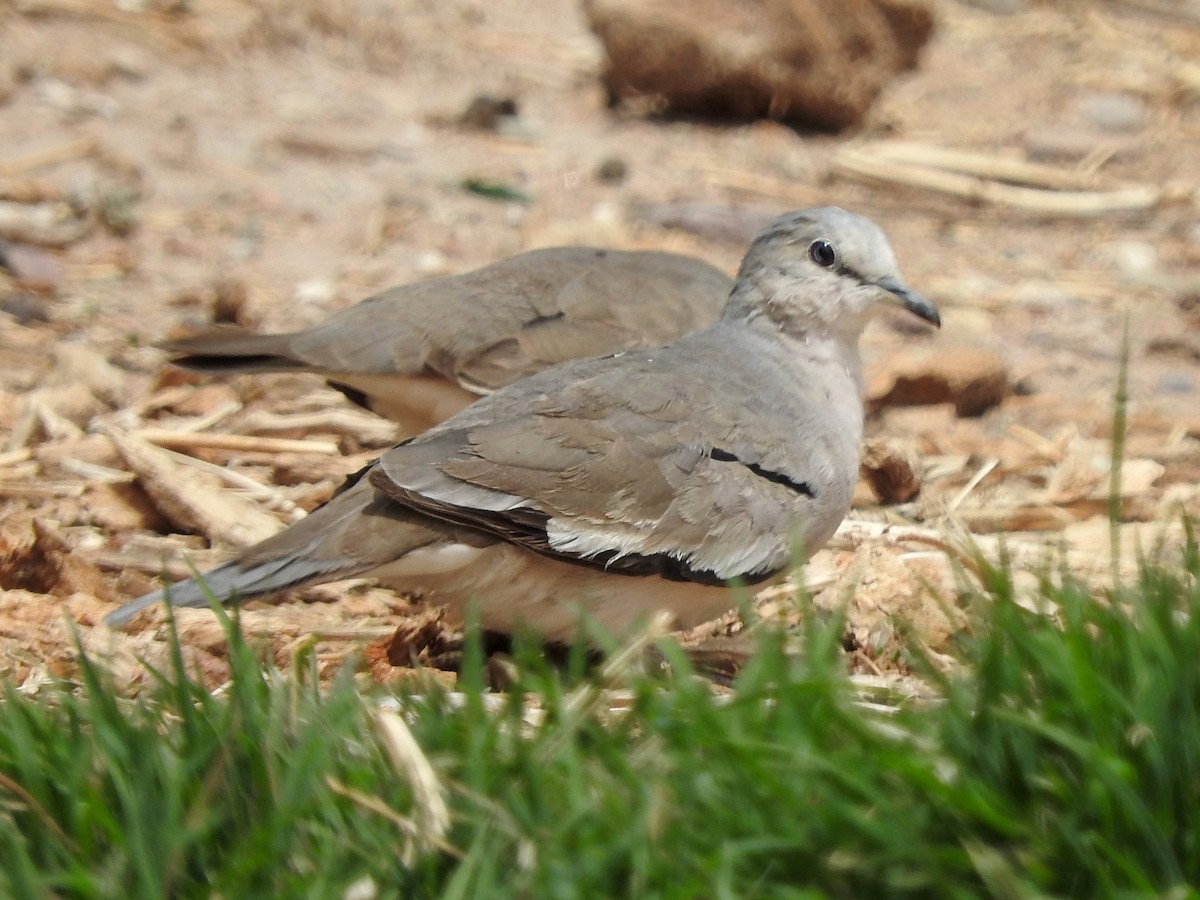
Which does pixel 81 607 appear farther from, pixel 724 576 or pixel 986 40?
pixel 986 40

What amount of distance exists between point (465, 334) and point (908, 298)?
144 centimetres

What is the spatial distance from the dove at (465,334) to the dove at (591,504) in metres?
0.96

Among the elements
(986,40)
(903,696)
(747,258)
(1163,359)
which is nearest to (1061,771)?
(903,696)

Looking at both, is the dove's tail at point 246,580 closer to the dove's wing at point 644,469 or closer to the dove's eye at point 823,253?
the dove's wing at point 644,469

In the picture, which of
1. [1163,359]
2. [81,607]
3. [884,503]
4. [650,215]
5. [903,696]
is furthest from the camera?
[650,215]

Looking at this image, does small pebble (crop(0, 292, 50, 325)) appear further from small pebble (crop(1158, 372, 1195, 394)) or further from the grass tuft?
small pebble (crop(1158, 372, 1195, 394))

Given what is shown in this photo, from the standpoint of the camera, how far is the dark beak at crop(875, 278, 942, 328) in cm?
451

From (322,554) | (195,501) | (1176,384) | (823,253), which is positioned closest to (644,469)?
(322,554)

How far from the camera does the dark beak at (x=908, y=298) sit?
4.51 metres

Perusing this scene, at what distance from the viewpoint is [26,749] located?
2.71m

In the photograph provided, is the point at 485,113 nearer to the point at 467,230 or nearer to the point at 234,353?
the point at 467,230

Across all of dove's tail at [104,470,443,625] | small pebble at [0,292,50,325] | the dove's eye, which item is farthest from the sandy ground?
the dove's eye

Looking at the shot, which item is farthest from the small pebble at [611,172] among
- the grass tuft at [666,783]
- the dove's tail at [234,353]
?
the grass tuft at [666,783]

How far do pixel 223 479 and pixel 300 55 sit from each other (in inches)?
202
